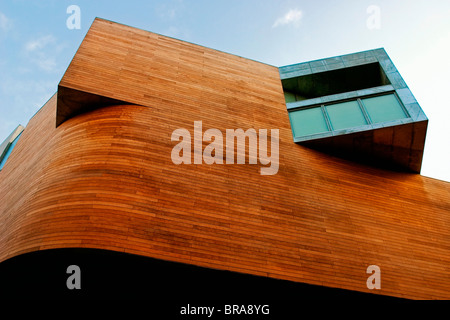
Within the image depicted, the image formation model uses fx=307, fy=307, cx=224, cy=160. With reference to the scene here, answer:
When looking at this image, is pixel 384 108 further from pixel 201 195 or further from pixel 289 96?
pixel 201 195

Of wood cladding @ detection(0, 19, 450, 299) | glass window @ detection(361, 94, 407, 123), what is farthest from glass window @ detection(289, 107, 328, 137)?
glass window @ detection(361, 94, 407, 123)

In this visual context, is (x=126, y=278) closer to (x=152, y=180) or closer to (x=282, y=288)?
(x=152, y=180)

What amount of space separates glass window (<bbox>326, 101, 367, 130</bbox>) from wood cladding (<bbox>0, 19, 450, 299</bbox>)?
119 cm

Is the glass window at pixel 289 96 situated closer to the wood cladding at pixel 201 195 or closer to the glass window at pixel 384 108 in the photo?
the wood cladding at pixel 201 195

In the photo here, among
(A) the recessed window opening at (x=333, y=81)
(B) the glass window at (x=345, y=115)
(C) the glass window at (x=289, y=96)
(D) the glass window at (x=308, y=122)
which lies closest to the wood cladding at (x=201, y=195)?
(D) the glass window at (x=308, y=122)

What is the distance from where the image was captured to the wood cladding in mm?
5770

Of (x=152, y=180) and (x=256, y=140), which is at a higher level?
(x=256, y=140)

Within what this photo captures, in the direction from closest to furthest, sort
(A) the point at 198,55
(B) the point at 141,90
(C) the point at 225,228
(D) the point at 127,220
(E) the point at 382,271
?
1. (D) the point at 127,220
2. (C) the point at 225,228
3. (E) the point at 382,271
4. (B) the point at 141,90
5. (A) the point at 198,55

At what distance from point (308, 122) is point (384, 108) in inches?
92.7

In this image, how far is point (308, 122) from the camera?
973cm

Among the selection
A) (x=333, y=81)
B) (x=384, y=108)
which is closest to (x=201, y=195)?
(x=384, y=108)
